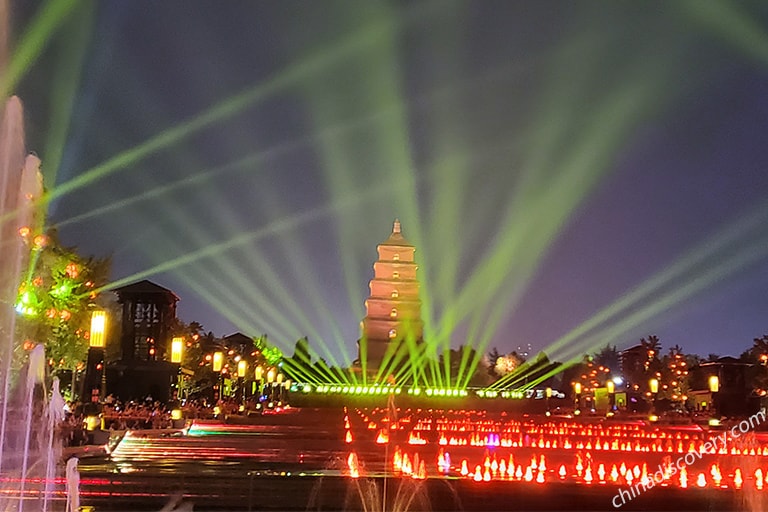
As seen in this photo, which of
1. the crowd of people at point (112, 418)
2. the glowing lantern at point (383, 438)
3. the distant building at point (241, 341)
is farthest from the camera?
the distant building at point (241, 341)

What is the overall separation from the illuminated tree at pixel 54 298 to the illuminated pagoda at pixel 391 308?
40252mm

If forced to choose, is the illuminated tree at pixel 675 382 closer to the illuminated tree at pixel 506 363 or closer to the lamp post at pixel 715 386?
the lamp post at pixel 715 386

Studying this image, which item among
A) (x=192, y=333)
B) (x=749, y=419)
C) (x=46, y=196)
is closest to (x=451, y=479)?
(x=46, y=196)

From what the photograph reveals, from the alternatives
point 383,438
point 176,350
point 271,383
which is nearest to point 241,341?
point 271,383

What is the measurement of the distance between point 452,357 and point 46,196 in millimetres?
61187

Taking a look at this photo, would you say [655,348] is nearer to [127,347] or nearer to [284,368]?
[284,368]

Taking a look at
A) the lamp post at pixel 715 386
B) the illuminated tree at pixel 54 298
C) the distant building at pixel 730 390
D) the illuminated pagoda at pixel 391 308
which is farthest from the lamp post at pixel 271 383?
the distant building at pixel 730 390

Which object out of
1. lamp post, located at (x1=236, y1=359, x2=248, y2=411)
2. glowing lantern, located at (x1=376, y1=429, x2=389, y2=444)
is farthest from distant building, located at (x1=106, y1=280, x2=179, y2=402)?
glowing lantern, located at (x1=376, y1=429, x2=389, y2=444)

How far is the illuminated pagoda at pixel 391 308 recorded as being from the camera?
221 feet

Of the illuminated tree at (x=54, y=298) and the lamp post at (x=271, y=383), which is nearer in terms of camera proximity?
the illuminated tree at (x=54, y=298)

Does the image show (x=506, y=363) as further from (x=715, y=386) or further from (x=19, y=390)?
(x=19, y=390)

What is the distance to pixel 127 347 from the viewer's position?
32656 mm

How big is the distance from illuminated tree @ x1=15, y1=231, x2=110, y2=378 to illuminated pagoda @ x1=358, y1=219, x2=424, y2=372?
40.3 meters

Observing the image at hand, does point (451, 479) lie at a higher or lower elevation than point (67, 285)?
lower
